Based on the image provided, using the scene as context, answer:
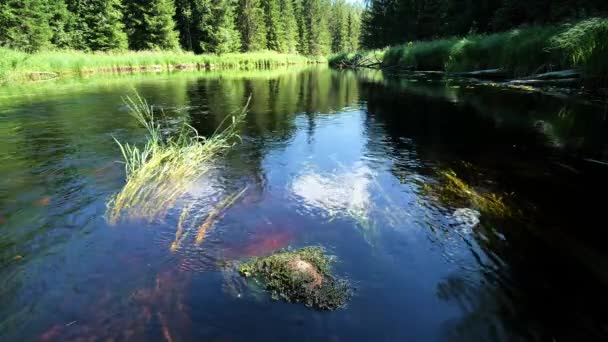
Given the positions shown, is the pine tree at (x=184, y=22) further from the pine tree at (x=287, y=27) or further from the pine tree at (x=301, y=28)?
the pine tree at (x=301, y=28)

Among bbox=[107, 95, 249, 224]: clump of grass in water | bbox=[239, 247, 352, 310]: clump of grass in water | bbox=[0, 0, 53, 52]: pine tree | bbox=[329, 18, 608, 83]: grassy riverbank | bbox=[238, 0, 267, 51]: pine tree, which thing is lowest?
bbox=[239, 247, 352, 310]: clump of grass in water

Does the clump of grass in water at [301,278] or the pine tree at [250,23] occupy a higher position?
the pine tree at [250,23]

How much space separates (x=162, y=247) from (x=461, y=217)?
382 centimetres

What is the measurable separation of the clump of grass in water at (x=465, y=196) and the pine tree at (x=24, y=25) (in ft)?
120

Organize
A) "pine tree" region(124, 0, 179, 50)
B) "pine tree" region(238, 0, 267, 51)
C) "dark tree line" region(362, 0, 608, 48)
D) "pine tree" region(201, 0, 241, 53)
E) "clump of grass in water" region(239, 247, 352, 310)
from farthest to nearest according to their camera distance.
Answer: "pine tree" region(238, 0, 267, 51)
"pine tree" region(201, 0, 241, 53)
"pine tree" region(124, 0, 179, 50)
"dark tree line" region(362, 0, 608, 48)
"clump of grass in water" region(239, 247, 352, 310)

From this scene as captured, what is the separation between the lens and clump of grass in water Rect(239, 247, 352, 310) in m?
3.37

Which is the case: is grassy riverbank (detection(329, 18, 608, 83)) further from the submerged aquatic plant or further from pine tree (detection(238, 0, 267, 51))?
pine tree (detection(238, 0, 267, 51))

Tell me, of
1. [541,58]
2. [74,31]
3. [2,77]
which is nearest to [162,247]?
[541,58]

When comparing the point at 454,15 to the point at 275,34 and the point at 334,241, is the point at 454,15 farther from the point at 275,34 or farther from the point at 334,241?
the point at 334,241

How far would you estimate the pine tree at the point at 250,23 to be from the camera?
200ft

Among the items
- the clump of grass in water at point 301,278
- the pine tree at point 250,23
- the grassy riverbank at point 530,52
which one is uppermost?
the pine tree at point 250,23

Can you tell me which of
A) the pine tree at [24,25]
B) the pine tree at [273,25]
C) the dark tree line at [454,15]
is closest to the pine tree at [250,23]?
the pine tree at [273,25]

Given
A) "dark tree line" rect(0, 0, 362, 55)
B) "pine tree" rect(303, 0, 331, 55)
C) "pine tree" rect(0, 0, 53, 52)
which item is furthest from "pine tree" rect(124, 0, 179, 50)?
"pine tree" rect(303, 0, 331, 55)

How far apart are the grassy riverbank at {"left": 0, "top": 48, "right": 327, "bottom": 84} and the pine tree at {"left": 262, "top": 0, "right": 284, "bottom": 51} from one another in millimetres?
18453
